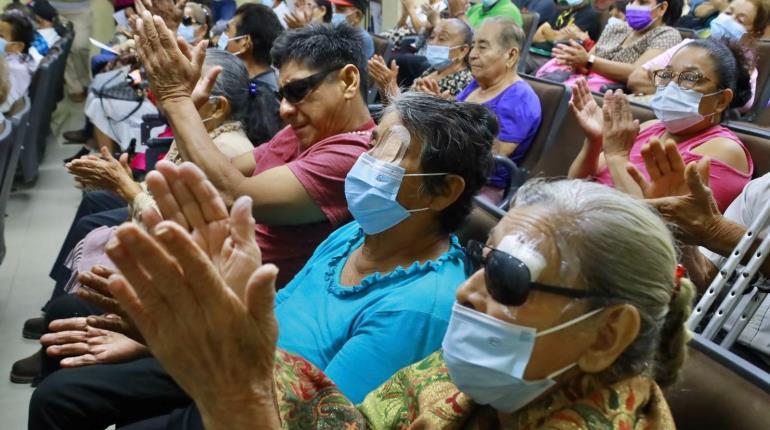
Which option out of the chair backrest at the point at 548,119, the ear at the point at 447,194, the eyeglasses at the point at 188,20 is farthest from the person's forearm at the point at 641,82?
the eyeglasses at the point at 188,20

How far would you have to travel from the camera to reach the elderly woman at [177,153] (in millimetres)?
2244

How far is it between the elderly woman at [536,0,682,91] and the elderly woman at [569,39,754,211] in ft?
4.23

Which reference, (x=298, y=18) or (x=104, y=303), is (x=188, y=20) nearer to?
(x=298, y=18)

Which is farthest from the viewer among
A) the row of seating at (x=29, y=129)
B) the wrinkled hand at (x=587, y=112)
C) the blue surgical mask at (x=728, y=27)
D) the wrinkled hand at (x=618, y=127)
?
the blue surgical mask at (x=728, y=27)

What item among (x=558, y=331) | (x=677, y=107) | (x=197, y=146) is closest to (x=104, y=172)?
(x=197, y=146)

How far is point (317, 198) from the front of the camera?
2.00 metres

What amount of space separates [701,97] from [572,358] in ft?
5.23

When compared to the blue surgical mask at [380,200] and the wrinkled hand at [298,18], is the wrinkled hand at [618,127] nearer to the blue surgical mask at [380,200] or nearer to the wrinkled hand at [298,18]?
the blue surgical mask at [380,200]

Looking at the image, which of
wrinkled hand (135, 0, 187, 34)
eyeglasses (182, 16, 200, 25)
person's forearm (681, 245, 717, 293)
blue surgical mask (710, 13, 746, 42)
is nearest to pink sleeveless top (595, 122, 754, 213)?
person's forearm (681, 245, 717, 293)

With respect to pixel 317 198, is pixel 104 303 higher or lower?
higher

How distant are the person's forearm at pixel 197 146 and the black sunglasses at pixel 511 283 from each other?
1083mm

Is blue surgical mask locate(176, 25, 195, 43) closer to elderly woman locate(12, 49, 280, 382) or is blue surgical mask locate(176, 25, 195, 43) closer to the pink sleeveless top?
elderly woman locate(12, 49, 280, 382)

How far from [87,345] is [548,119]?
2161 millimetres

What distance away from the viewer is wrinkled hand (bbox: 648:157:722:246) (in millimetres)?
1646
